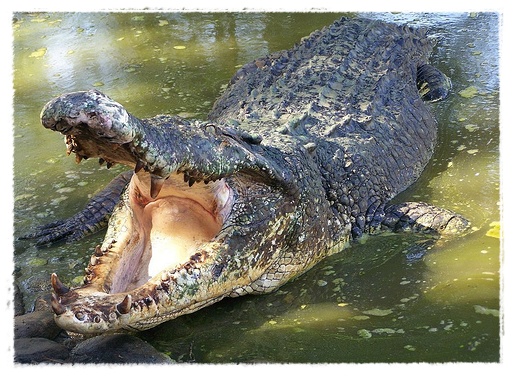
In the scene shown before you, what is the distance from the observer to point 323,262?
4383mm

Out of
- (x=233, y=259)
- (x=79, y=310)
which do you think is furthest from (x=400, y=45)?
(x=79, y=310)

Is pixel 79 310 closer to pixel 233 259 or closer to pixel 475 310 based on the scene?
pixel 233 259

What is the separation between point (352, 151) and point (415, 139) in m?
0.81

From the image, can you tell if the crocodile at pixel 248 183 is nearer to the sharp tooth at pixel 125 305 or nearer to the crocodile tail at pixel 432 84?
the sharp tooth at pixel 125 305

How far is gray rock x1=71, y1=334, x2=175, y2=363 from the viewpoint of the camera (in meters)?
3.36

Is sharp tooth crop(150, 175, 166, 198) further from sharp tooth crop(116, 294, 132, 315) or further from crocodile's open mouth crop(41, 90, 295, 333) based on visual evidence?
sharp tooth crop(116, 294, 132, 315)

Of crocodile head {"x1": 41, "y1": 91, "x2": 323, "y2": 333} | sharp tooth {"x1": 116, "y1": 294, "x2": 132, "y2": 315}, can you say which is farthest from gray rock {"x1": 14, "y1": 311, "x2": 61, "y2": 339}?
sharp tooth {"x1": 116, "y1": 294, "x2": 132, "y2": 315}

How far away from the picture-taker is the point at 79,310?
3.24m

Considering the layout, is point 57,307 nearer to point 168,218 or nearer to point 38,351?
point 38,351

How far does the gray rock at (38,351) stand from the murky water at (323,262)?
1.50 ft

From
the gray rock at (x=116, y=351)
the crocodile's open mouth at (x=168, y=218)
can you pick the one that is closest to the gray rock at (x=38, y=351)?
the gray rock at (x=116, y=351)

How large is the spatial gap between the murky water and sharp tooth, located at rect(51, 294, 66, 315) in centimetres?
61

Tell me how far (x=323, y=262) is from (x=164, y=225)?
1.00 metres

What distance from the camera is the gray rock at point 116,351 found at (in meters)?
3.36
